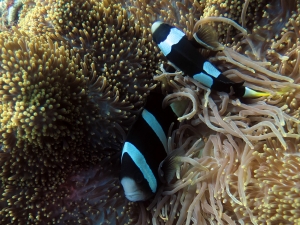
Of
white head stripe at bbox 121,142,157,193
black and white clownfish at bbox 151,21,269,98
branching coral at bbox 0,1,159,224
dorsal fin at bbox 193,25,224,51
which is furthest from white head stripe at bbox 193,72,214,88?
white head stripe at bbox 121,142,157,193

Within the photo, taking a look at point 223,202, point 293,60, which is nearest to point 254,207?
point 223,202

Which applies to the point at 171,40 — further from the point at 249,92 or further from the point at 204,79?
the point at 249,92

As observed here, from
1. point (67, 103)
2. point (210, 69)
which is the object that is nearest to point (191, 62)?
point (210, 69)

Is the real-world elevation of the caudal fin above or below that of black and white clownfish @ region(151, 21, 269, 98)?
below

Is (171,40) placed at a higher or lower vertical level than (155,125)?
higher

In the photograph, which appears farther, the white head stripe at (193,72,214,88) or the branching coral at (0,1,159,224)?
the white head stripe at (193,72,214,88)

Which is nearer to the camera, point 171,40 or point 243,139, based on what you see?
point 243,139

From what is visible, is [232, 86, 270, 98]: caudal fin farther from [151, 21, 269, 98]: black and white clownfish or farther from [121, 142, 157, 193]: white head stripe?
[121, 142, 157, 193]: white head stripe
